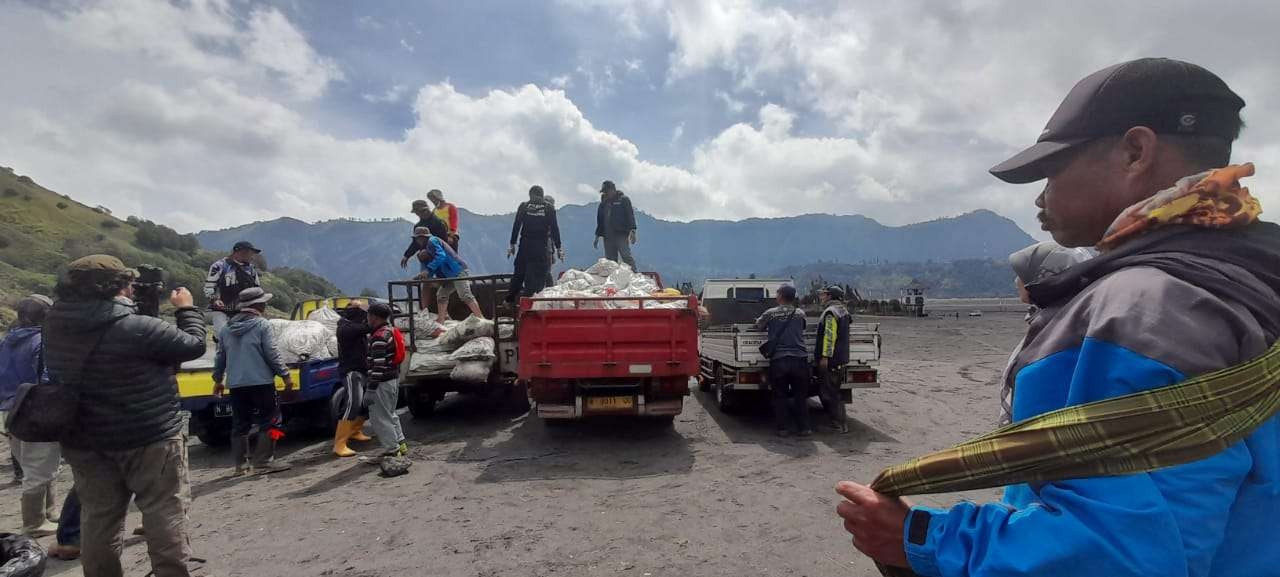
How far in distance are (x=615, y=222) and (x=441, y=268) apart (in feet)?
9.49

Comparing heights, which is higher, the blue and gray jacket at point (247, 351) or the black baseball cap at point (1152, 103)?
the black baseball cap at point (1152, 103)

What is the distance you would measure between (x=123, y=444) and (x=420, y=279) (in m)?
5.65

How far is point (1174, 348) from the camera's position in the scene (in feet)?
2.74

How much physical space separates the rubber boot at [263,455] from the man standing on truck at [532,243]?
3563 mm

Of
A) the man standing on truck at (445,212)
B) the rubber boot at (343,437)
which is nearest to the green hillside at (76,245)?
the man standing on truck at (445,212)

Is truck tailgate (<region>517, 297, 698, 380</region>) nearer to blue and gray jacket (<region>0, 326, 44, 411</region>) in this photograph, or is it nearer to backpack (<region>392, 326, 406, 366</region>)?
backpack (<region>392, 326, 406, 366</region>)

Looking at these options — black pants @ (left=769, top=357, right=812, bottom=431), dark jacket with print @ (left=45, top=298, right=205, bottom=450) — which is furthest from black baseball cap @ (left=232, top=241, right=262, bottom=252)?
black pants @ (left=769, top=357, right=812, bottom=431)

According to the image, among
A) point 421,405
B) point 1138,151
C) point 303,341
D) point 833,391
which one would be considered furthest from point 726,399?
point 1138,151

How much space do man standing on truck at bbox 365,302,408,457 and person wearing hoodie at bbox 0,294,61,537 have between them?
8.15 ft

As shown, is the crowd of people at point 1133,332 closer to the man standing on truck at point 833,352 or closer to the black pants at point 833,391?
the man standing on truck at point 833,352

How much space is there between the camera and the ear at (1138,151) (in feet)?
3.53

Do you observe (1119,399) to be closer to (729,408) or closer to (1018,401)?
(1018,401)

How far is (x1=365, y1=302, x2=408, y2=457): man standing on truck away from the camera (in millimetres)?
6375

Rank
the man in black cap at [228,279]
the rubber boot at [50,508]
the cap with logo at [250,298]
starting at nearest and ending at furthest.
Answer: the rubber boot at [50,508]
the cap with logo at [250,298]
the man in black cap at [228,279]
